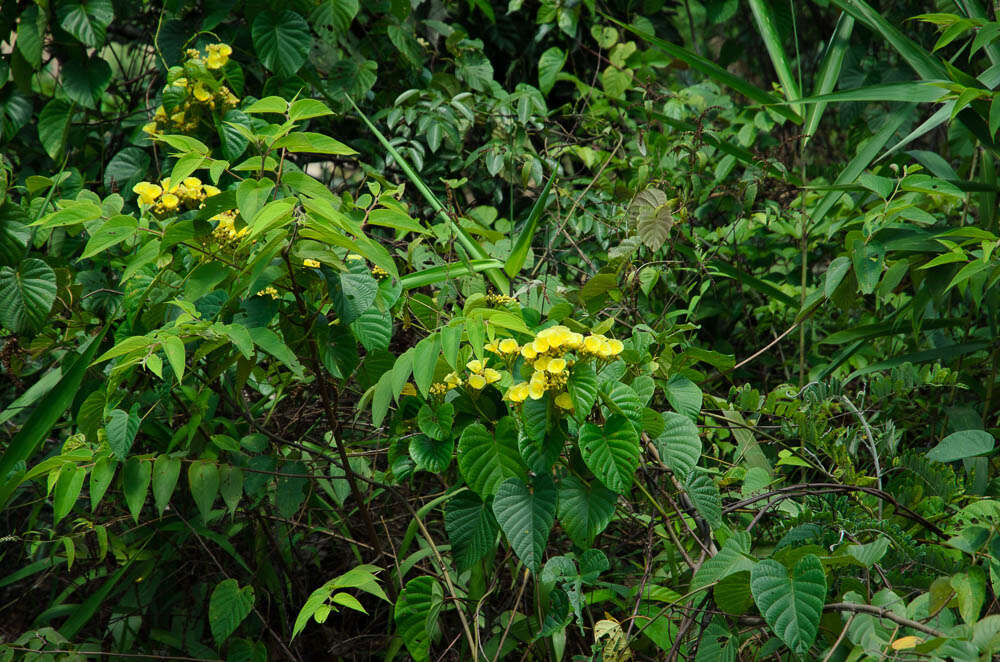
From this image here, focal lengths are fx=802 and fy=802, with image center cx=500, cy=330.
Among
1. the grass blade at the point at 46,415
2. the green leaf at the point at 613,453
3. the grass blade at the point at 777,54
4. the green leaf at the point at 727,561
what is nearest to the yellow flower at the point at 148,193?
the grass blade at the point at 46,415

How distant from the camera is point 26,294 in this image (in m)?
1.57

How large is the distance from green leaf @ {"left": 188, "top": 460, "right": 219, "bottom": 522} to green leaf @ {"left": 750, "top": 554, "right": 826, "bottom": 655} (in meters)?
0.94

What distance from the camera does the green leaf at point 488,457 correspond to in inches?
46.4

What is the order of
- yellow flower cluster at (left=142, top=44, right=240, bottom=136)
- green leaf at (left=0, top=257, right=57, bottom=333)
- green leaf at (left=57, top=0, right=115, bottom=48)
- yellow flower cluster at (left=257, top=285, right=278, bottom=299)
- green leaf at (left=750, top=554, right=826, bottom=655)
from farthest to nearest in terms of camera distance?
green leaf at (left=57, top=0, right=115, bottom=48) → yellow flower cluster at (left=142, top=44, right=240, bottom=136) → green leaf at (left=0, top=257, right=57, bottom=333) → yellow flower cluster at (left=257, top=285, right=278, bottom=299) → green leaf at (left=750, top=554, right=826, bottom=655)

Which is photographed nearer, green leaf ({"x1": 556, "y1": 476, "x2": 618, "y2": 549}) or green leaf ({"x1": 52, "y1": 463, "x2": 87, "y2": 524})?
green leaf ({"x1": 556, "y1": 476, "x2": 618, "y2": 549})

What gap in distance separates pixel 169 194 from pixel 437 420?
641 millimetres

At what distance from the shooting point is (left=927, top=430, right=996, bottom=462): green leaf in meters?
1.36

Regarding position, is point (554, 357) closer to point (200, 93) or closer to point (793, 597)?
point (793, 597)

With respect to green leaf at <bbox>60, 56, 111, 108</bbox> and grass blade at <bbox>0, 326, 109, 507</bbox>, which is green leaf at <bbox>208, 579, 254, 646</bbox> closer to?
grass blade at <bbox>0, 326, 109, 507</bbox>

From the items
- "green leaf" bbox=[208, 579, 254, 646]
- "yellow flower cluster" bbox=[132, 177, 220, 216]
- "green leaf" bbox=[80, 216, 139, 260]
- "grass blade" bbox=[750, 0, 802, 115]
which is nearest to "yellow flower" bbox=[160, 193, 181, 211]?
"yellow flower cluster" bbox=[132, 177, 220, 216]

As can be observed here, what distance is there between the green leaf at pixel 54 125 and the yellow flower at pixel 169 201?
3.28ft

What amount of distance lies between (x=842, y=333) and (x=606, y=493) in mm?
986

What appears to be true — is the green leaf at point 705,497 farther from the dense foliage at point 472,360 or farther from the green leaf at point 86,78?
the green leaf at point 86,78

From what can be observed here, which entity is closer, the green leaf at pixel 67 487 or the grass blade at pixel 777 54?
the green leaf at pixel 67 487
